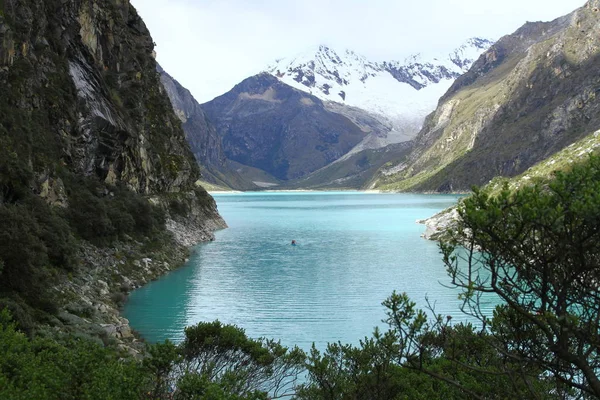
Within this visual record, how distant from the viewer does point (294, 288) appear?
4659cm

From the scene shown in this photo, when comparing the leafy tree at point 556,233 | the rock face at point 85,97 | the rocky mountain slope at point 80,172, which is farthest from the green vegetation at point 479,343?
the rock face at point 85,97

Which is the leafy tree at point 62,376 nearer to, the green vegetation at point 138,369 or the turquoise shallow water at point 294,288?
the green vegetation at point 138,369

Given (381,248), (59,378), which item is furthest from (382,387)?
(381,248)

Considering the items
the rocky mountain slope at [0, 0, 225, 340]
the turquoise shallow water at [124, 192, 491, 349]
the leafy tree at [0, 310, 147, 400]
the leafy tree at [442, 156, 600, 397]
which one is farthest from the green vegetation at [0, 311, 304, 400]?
the turquoise shallow water at [124, 192, 491, 349]

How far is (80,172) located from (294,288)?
80.7 feet

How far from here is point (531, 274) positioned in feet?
30.0

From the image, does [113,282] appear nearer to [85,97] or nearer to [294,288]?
[294,288]

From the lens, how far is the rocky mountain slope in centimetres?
2858

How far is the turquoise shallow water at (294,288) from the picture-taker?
34094 mm

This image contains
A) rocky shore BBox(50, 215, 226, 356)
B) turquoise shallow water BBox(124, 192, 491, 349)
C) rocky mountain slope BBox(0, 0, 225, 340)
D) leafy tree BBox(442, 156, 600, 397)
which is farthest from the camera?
turquoise shallow water BBox(124, 192, 491, 349)

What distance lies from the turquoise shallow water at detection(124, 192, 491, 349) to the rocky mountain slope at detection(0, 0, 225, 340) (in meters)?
3.05

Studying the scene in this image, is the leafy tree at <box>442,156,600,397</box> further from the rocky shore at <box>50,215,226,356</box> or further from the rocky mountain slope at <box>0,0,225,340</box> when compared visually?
the rocky shore at <box>50,215,226,356</box>

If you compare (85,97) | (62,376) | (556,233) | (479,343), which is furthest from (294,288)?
(556,233)

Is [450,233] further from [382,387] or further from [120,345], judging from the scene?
[120,345]
